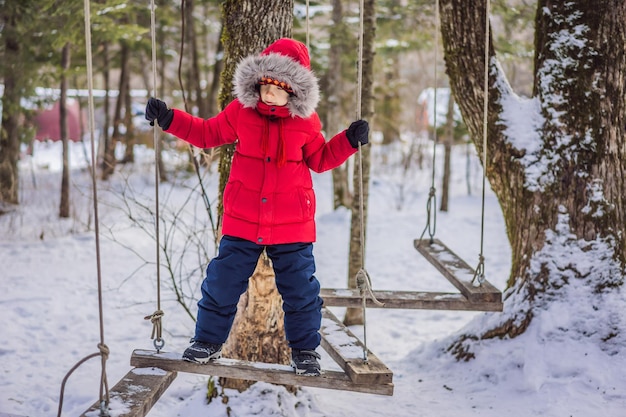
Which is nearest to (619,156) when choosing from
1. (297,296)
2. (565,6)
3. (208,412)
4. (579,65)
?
(579,65)

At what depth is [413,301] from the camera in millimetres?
3279

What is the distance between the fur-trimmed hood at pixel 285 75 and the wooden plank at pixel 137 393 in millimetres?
1255

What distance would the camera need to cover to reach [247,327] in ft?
11.3

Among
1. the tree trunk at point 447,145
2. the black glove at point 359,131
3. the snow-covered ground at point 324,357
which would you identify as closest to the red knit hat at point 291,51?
the black glove at point 359,131

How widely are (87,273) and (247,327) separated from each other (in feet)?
14.2

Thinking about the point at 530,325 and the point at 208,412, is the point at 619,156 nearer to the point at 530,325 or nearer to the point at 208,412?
the point at 530,325

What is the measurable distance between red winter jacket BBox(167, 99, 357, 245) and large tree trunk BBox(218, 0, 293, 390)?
615mm

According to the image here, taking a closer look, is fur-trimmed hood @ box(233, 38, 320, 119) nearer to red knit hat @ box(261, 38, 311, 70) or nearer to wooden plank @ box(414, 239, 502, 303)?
red knit hat @ box(261, 38, 311, 70)

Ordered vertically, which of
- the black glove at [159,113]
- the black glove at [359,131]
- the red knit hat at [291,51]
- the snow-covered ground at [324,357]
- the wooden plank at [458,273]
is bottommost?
the snow-covered ground at [324,357]

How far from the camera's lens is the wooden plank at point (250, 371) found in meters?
2.58

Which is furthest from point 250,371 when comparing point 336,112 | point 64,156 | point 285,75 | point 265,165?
point 336,112

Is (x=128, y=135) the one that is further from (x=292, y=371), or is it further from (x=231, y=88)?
(x=292, y=371)

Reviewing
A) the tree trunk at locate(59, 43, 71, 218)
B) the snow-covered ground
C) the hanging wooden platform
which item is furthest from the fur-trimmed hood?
the tree trunk at locate(59, 43, 71, 218)

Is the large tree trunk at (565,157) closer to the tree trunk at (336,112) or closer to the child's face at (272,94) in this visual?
the child's face at (272,94)
